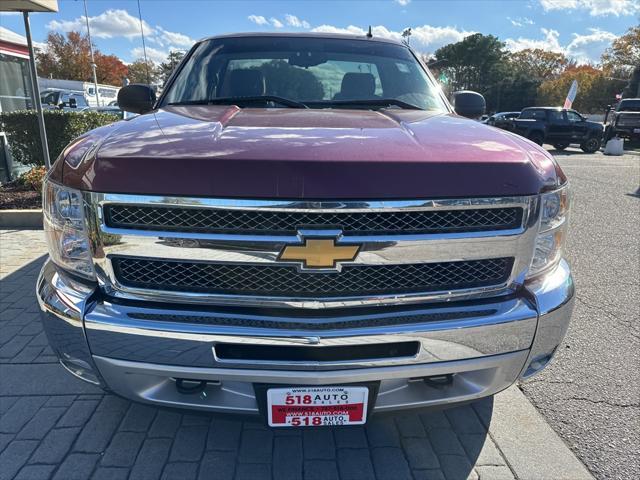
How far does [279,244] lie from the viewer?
5.31 ft

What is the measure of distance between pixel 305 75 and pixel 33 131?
6541mm

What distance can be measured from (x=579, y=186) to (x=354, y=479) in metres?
10.2

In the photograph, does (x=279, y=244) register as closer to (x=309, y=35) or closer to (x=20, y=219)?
(x=309, y=35)

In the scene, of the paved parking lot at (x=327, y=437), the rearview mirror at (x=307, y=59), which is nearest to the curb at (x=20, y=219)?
the paved parking lot at (x=327, y=437)

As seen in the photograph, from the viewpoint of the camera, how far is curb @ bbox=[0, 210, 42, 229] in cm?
609

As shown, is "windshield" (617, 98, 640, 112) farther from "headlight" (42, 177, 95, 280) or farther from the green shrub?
"headlight" (42, 177, 95, 280)

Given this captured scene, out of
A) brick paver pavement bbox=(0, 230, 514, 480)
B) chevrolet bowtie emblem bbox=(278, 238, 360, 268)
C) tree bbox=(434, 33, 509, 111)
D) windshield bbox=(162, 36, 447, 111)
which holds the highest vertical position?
tree bbox=(434, 33, 509, 111)

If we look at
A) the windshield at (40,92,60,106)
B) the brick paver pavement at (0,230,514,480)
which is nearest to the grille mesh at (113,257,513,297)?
the brick paver pavement at (0,230,514,480)

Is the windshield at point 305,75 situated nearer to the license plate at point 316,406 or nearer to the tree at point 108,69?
the license plate at point 316,406

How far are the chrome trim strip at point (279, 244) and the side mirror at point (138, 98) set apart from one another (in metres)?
1.69

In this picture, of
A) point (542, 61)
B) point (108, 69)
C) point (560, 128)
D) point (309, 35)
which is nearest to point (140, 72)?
point (108, 69)

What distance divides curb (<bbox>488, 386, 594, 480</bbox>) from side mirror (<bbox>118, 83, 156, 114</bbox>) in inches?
114

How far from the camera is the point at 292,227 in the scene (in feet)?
5.31

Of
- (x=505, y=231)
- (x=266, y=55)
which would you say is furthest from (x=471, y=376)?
(x=266, y=55)
